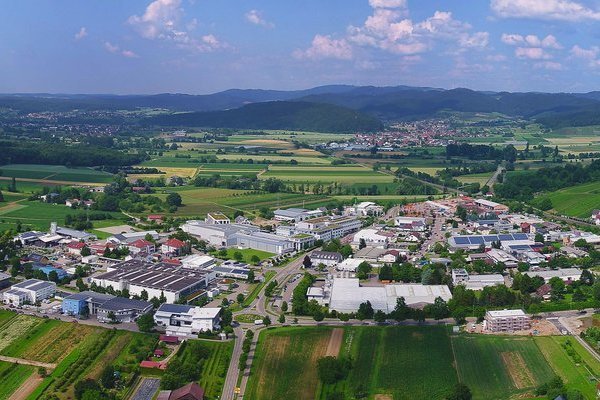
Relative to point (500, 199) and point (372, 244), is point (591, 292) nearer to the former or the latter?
point (372, 244)

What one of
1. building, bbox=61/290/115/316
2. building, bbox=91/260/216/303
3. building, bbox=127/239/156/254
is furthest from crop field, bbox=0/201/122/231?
building, bbox=61/290/115/316

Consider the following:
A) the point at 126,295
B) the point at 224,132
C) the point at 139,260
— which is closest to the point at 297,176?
the point at 139,260

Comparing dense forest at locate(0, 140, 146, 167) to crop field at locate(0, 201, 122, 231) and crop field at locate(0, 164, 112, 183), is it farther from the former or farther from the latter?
crop field at locate(0, 201, 122, 231)

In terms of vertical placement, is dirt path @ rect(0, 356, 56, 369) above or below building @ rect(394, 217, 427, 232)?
below

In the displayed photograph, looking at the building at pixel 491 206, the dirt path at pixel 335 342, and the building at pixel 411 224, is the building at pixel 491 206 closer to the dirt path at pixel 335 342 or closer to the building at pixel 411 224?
the building at pixel 411 224

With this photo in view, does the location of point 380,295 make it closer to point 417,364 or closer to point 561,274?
point 417,364

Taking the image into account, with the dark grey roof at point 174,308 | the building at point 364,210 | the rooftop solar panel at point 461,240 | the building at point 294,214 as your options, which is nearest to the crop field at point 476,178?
the building at point 364,210
